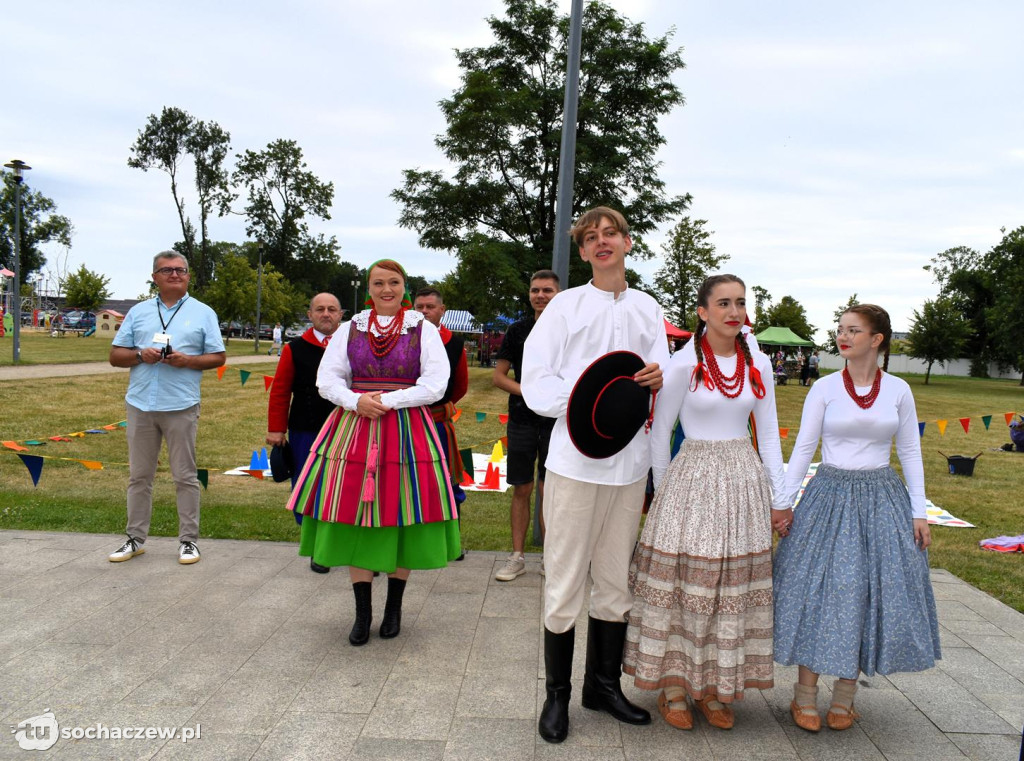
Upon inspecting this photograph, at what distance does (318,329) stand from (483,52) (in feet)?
63.3

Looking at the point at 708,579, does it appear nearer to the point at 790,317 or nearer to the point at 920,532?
the point at 920,532

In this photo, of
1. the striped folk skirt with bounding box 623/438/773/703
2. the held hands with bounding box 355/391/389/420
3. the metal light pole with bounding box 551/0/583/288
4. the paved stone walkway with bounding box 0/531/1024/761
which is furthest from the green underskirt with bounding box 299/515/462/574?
the metal light pole with bounding box 551/0/583/288

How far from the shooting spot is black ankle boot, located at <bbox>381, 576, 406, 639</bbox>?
13.2ft

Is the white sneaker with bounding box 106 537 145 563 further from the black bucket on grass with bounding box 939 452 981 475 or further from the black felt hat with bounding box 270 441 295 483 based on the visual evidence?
the black bucket on grass with bounding box 939 452 981 475

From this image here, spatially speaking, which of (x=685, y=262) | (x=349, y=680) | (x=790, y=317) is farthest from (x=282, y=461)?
(x=790, y=317)

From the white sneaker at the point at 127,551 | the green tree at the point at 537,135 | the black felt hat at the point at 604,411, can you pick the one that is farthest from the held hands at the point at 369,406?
the green tree at the point at 537,135

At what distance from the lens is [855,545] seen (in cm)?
304

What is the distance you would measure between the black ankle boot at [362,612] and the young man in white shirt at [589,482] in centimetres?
123

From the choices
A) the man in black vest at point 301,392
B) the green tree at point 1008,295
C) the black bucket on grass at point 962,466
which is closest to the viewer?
the man in black vest at point 301,392

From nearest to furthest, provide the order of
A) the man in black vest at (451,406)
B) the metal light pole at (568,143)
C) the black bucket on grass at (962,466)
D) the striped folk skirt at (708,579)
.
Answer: the striped folk skirt at (708,579)
the man in black vest at (451,406)
the metal light pole at (568,143)
the black bucket on grass at (962,466)

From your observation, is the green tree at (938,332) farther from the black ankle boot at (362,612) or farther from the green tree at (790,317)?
the black ankle boot at (362,612)

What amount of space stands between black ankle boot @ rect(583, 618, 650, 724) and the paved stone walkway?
6 cm

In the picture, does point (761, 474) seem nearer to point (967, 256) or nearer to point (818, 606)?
point (818, 606)

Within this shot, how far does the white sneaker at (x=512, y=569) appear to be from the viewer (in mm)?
5004
